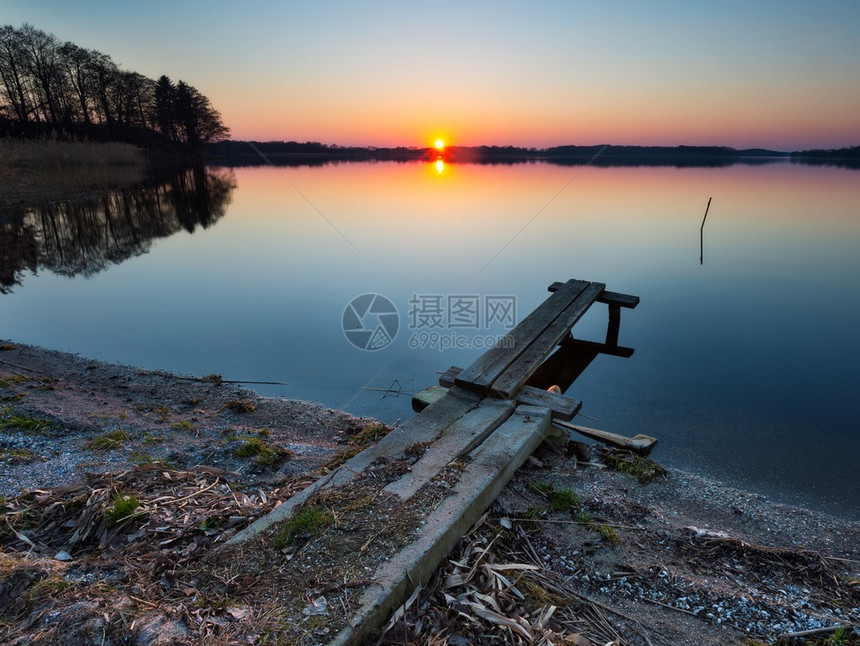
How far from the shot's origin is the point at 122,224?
1973cm

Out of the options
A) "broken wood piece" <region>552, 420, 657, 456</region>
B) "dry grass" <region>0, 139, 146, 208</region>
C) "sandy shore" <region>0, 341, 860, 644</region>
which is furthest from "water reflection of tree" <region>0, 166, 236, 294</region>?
"broken wood piece" <region>552, 420, 657, 456</region>

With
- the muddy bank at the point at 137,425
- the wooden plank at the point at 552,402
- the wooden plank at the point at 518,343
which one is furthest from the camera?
the wooden plank at the point at 518,343

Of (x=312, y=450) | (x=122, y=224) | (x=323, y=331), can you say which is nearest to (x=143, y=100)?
(x=122, y=224)

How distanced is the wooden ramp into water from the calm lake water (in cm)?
162

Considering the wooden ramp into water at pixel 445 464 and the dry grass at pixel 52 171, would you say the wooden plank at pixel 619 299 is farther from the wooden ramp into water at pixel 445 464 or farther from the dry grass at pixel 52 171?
the dry grass at pixel 52 171

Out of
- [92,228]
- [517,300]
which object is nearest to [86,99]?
[92,228]

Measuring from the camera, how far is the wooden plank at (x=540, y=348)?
5.23m

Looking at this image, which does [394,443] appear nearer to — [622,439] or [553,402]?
[553,402]

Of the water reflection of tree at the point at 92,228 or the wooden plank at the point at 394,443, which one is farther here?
the water reflection of tree at the point at 92,228

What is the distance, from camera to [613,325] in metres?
9.59

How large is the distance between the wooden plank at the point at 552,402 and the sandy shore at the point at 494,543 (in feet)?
1.19

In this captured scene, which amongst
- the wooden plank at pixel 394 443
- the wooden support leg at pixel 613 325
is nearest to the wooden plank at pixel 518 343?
the wooden plank at pixel 394 443

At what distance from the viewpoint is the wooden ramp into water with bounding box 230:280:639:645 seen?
271 centimetres

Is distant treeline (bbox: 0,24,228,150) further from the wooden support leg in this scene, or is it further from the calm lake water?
the wooden support leg
